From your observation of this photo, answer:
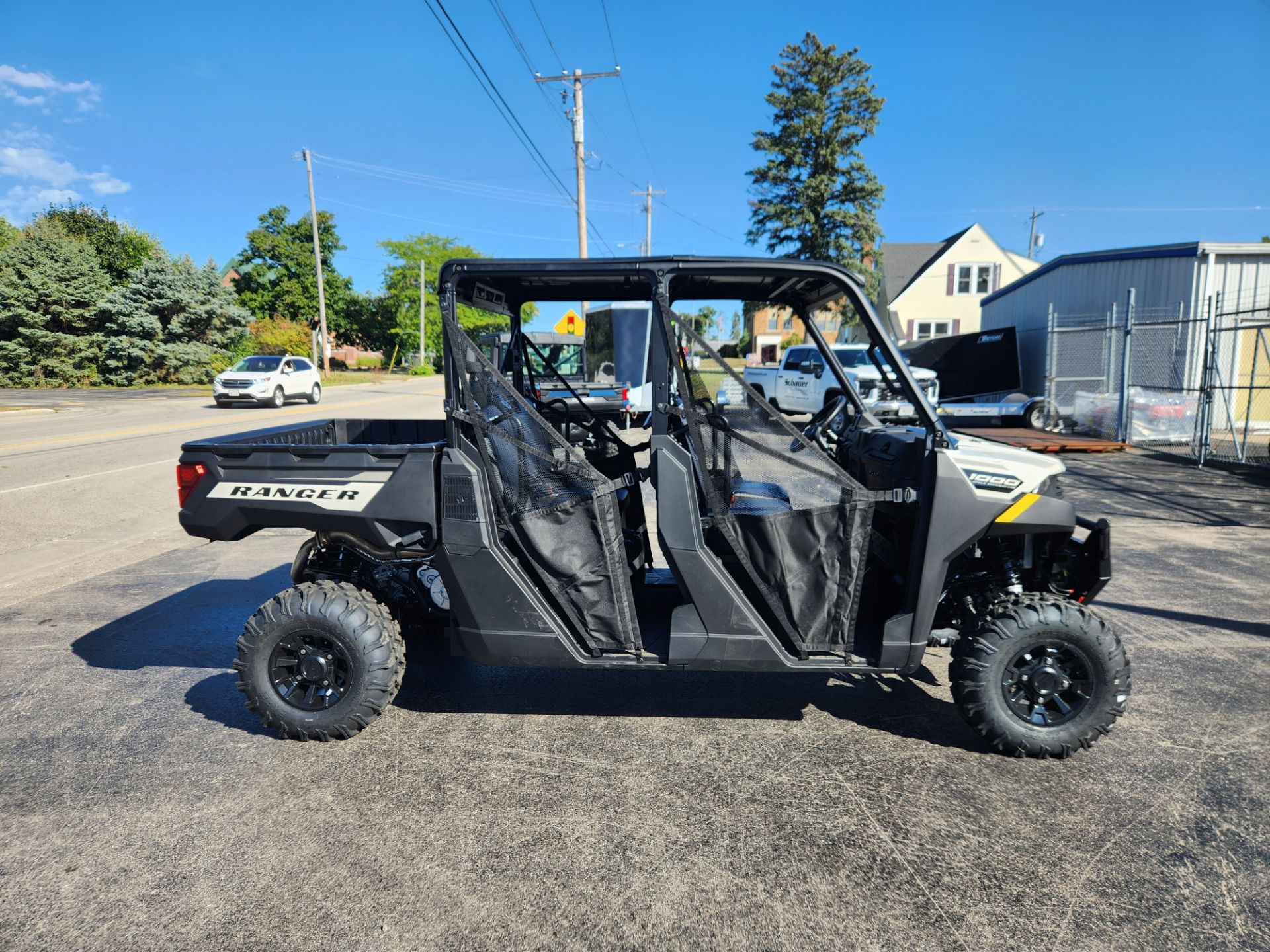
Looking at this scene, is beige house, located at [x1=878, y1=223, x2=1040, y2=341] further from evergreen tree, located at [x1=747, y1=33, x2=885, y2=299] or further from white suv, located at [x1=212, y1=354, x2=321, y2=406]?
white suv, located at [x1=212, y1=354, x2=321, y2=406]

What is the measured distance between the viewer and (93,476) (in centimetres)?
1075

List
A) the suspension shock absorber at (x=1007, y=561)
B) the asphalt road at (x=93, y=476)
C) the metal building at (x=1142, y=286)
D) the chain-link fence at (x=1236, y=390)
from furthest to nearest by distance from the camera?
the metal building at (x=1142, y=286) → the chain-link fence at (x=1236, y=390) → the asphalt road at (x=93, y=476) → the suspension shock absorber at (x=1007, y=561)

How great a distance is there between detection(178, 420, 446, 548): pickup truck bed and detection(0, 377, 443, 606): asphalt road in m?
3.43

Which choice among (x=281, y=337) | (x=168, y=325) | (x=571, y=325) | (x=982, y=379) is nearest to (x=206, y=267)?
(x=168, y=325)

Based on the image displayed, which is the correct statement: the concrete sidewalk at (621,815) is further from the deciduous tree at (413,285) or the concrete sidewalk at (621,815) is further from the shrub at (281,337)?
the deciduous tree at (413,285)

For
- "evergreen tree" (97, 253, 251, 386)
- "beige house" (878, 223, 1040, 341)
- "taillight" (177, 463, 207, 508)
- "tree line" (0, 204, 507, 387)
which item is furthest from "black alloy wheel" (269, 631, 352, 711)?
"beige house" (878, 223, 1040, 341)

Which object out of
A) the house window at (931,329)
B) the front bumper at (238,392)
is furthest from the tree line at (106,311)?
the house window at (931,329)

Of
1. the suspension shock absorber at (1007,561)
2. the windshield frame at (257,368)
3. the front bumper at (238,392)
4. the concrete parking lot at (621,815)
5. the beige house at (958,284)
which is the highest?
the beige house at (958,284)

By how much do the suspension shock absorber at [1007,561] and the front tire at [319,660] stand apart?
2814 mm

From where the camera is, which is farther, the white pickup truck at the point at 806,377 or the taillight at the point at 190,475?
the white pickup truck at the point at 806,377

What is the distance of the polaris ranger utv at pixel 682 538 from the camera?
3.25 meters

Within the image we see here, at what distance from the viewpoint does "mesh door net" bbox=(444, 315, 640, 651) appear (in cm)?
331

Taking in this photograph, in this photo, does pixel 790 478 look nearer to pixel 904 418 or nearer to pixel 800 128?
pixel 904 418

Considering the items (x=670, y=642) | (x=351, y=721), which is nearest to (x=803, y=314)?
(x=670, y=642)
